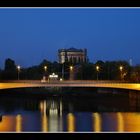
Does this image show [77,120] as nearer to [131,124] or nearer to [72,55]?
[131,124]

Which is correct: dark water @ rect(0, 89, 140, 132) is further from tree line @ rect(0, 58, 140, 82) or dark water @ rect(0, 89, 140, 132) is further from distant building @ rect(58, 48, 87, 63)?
distant building @ rect(58, 48, 87, 63)

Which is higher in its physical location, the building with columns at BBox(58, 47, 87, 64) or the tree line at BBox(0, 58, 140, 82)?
the building with columns at BBox(58, 47, 87, 64)

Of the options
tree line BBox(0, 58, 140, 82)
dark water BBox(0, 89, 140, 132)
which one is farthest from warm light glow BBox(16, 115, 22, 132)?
tree line BBox(0, 58, 140, 82)

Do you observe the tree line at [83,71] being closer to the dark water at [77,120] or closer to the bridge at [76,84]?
the bridge at [76,84]

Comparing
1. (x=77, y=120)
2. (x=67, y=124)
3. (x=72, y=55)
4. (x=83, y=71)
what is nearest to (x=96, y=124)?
(x=67, y=124)
